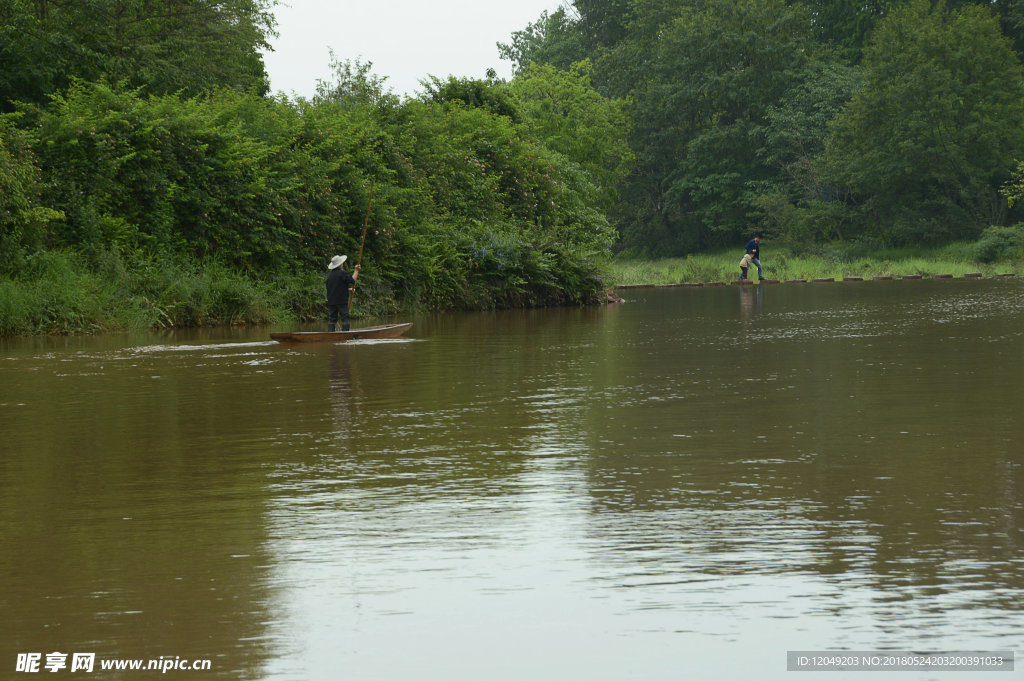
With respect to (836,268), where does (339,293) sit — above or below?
above

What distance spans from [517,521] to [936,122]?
8008 centimetres

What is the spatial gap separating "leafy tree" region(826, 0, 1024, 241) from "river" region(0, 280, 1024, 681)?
67864 mm

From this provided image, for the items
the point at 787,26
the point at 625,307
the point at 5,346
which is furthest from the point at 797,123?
the point at 5,346

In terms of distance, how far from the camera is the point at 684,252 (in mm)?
104125

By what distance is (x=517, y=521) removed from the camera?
8.15 metres

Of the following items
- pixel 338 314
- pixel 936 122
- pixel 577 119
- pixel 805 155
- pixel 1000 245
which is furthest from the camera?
pixel 805 155

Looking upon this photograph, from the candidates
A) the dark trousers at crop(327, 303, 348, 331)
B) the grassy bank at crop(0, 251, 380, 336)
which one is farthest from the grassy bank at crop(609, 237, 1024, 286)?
the dark trousers at crop(327, 303, 348, 331)

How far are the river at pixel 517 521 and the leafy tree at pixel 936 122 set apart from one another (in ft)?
223

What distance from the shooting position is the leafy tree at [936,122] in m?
81.2

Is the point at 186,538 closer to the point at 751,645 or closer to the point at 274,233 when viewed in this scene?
the point at 751,645

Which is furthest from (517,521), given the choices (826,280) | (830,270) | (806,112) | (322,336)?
(806,112)

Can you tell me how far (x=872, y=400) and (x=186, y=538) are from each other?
8.23 m

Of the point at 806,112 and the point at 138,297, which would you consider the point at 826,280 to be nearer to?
the point at 806,112

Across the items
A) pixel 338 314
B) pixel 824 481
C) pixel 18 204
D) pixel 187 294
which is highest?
pixel 18 204
